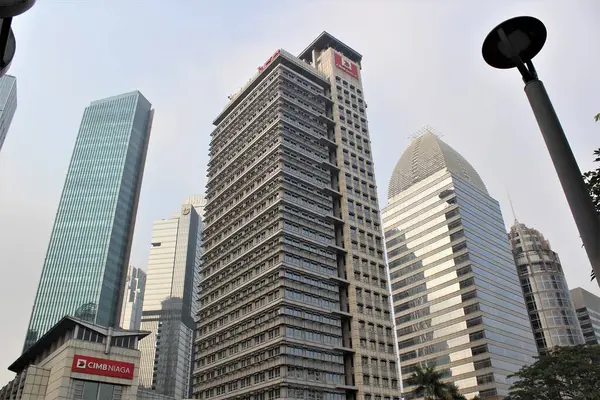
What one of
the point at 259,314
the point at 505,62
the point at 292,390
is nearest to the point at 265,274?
the point at 259,314

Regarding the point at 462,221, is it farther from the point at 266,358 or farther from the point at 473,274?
the point at 266,358

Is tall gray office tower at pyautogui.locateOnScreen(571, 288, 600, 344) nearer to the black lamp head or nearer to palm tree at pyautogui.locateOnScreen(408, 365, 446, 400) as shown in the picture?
palm tree at pyautogui.locateOnScreen(408, 365, 446, 400)

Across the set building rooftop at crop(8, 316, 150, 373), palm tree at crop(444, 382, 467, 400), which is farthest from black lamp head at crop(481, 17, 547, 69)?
building rooftop at crop(8, 316, 150, 373)

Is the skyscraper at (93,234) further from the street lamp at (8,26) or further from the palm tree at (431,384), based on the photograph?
the street lamp at (8,26)

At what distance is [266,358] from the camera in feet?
260

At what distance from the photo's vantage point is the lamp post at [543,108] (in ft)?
22.1

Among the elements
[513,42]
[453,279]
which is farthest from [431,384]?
[513,42]

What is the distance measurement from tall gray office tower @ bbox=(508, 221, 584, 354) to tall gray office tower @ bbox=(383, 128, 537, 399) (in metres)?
21.6

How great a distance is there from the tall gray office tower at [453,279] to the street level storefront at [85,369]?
6289 cm

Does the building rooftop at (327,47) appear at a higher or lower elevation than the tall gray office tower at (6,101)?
lower

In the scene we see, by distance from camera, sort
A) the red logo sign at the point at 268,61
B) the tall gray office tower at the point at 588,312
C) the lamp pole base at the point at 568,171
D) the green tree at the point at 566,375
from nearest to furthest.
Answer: the lamp pole base at the point at 568,171
the green tree at the point at 566,375
the red logo sign at the point at 268,61
the tall gray office tower at the point at 588,312

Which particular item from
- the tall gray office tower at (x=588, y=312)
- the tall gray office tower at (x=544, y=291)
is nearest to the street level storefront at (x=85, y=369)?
the tall gray office tower at (x=544, y=291)

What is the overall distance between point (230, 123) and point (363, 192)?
117ft

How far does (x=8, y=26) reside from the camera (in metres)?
5.36
